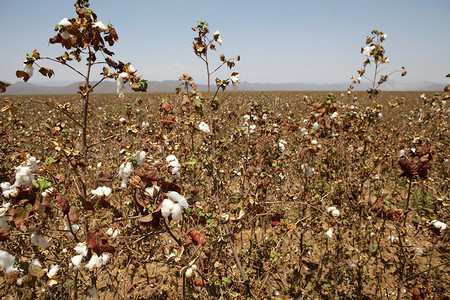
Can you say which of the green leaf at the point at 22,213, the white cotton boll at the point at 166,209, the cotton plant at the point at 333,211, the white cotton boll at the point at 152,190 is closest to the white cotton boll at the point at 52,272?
the green leaf at the point at 22,213

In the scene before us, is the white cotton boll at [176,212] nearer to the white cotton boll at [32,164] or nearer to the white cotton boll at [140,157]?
the white cotton boll at [140,157]

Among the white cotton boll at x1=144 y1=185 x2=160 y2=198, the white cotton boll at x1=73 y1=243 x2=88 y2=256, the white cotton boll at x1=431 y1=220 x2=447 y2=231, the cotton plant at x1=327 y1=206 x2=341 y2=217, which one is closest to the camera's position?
the white cotton boll at x1=144 y1=185 x2=160 y2=198

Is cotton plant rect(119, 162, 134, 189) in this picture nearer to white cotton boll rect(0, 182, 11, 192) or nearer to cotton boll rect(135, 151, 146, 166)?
cotton boll rect(135, 151, 146, 166)

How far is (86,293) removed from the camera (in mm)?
2236

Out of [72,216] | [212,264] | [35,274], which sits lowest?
[212,264]

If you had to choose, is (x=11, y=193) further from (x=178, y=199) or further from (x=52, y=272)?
(x=178, y=199)

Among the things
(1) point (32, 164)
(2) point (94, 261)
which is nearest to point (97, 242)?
(2) point (94, 261)

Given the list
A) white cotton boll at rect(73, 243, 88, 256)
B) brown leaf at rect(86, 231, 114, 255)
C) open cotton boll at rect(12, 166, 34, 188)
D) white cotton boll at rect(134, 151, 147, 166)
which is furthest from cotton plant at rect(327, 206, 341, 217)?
open cotton boll at rect(12, 166, 34, 188)

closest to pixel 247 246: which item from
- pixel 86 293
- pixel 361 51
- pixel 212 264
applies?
pixel 212 264

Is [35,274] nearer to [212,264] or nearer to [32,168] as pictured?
[32,168]

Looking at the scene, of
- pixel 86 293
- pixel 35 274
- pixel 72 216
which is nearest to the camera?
pixel 35 274

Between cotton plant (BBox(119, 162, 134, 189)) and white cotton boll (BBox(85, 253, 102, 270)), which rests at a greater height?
cotton plant (BBox(119, 162, 134, 189))

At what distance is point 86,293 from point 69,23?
2334 mm

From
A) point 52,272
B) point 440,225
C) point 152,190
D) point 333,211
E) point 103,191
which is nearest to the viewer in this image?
point 152,190
